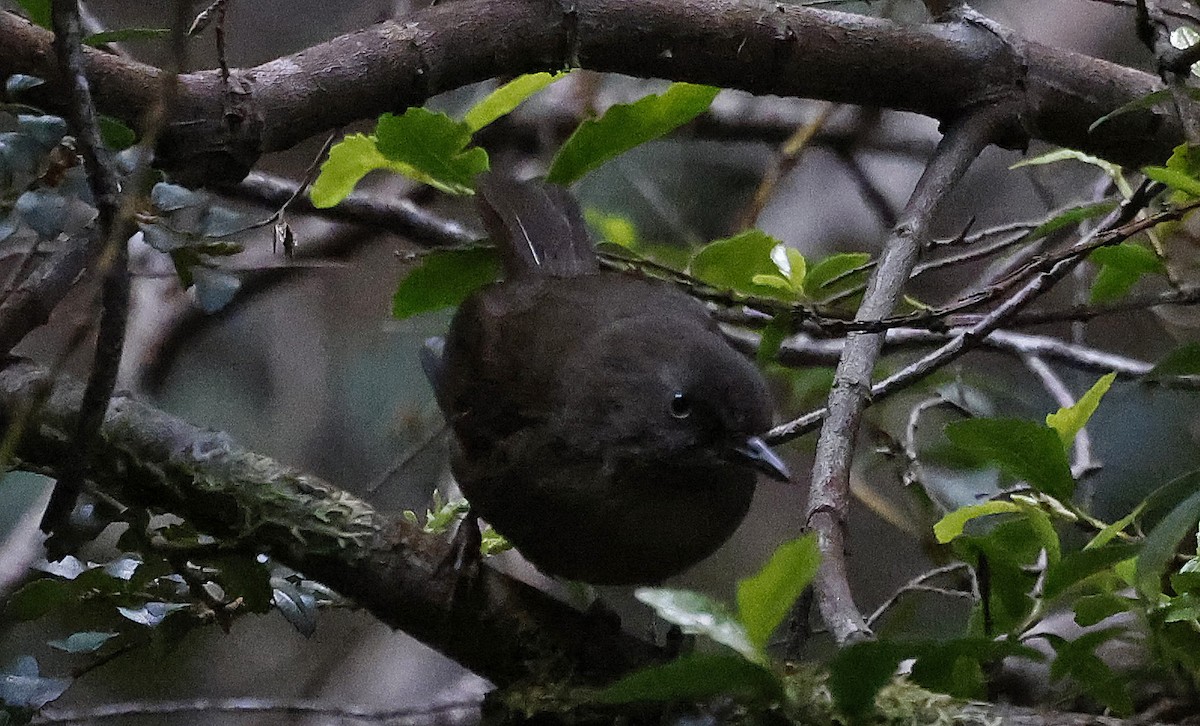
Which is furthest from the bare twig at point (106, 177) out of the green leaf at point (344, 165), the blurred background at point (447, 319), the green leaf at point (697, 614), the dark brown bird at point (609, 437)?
the blurred background at point (447, 319)

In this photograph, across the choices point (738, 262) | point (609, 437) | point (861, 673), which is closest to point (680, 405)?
point (609, 437)

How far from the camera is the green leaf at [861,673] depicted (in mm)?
Result: 849

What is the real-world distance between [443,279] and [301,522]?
55 centimetres

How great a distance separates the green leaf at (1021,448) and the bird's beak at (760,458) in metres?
0.52

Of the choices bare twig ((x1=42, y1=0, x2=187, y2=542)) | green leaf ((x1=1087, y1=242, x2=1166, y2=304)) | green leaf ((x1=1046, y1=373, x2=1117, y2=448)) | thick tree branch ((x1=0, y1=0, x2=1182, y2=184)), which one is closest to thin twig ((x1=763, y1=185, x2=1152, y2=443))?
green leaf ((x1=1087, y1=242, x2=1166, y2=304))

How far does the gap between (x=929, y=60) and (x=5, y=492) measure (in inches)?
87.9

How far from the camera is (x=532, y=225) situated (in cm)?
201

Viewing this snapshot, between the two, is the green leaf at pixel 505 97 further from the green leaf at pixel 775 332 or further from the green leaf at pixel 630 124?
the green leaf at pixel 775 332

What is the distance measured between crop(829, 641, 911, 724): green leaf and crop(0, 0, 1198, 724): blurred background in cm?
143

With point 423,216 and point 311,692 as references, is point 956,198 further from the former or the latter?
point 311,692

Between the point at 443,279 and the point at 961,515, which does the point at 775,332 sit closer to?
the point at 961,515

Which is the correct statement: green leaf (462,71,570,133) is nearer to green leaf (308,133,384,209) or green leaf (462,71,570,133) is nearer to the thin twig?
green leaf (308,133,384,209)

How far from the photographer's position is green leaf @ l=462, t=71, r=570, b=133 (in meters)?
1.58

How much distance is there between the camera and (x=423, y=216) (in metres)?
2.40
